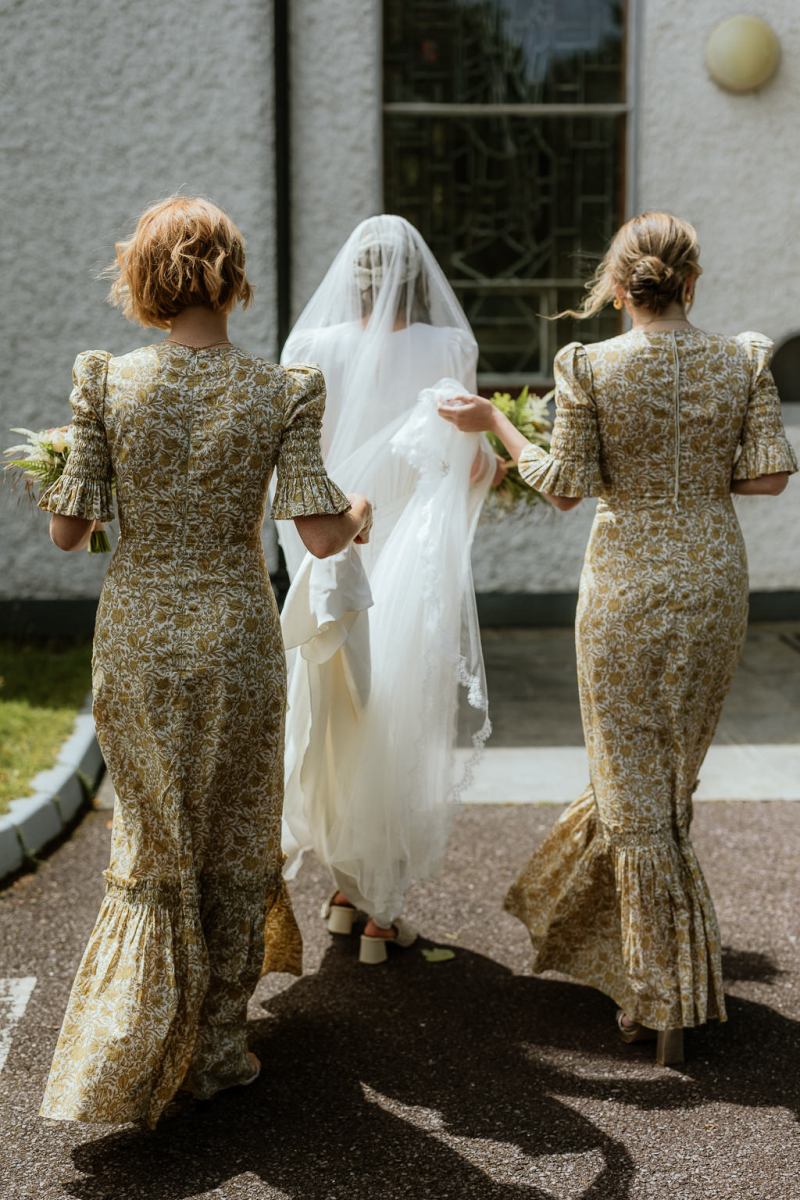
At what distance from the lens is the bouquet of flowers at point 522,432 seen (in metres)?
4.54

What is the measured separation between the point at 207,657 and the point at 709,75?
21.7ft

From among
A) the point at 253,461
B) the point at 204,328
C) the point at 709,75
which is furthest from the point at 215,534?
the point at 709,75

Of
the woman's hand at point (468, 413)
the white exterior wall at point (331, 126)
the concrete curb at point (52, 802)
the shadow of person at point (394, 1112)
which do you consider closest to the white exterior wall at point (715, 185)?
the white exterior wall at point (331, 126)

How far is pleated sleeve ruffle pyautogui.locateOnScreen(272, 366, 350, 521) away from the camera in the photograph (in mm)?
3258

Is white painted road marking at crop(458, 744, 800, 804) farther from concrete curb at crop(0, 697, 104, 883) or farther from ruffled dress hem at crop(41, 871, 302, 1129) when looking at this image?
ruffled dress hem at crop(41, 871, 302, 1129)

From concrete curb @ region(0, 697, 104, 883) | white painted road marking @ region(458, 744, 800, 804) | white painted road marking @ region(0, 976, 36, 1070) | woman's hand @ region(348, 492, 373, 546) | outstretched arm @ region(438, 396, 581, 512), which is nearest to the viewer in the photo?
woman's hand @ region(348, 492, 373, 546)

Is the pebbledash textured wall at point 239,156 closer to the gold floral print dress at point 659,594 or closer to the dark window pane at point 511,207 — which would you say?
the dark window pane at point 511,207

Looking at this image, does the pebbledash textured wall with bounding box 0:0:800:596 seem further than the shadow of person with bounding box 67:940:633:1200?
Yes

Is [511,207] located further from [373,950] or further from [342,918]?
[373,950]

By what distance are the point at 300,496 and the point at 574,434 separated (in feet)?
2.75

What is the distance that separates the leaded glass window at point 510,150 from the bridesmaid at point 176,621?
5.57m

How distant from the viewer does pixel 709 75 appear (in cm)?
845

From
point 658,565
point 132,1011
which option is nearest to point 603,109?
point 658,565

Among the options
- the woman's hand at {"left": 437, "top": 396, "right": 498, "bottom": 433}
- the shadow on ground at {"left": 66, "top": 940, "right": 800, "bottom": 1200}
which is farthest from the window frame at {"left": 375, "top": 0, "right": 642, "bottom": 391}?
the shadow on ground at {"left": 66, "top": 940, "right": 800, "bottom": 1200}
